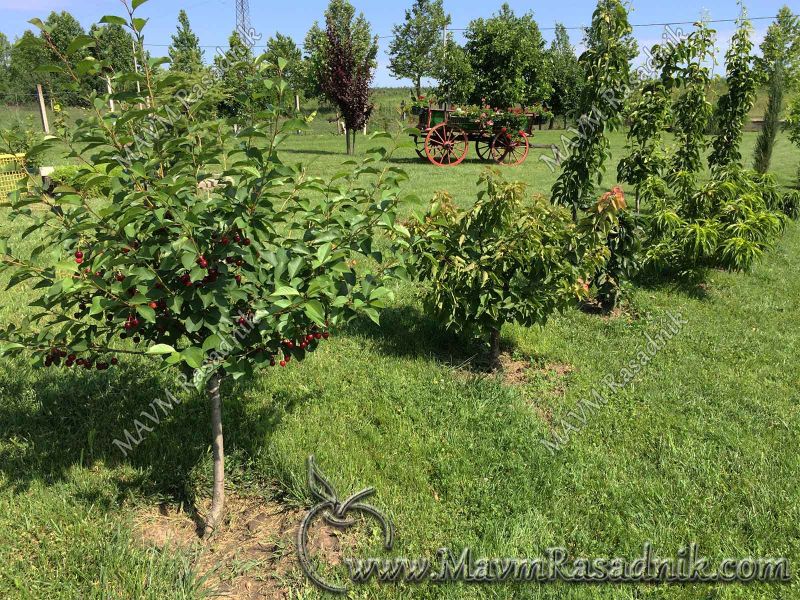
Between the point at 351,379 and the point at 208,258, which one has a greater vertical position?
the point at 208,258

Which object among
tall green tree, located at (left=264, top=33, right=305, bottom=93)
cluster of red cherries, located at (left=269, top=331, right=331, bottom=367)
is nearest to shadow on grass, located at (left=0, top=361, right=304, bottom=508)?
cluster of red cherries, located at (left=269, top=331, right=331, bottom=367)

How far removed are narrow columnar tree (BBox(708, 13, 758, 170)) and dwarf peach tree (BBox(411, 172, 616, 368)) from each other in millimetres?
3747

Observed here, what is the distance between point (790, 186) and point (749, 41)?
7.35 m

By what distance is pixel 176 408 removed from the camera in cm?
334

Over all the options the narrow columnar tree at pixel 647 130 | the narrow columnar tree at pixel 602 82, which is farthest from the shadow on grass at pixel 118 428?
the narrow columnar tree at pixel 647 130

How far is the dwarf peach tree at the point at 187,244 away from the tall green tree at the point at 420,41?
29.2 meters

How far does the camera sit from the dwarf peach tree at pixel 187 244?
1.85 meters

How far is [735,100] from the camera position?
21.8ft

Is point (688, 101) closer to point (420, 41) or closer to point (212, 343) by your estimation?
point (212, 343)

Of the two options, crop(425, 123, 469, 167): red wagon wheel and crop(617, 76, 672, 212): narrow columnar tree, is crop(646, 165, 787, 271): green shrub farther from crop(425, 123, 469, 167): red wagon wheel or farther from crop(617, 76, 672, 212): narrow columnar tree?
crop(425, 123, 469, 167): red wagon wheel

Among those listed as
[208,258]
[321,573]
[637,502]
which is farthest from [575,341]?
[208,258]

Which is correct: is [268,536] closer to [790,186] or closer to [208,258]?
[208,258]

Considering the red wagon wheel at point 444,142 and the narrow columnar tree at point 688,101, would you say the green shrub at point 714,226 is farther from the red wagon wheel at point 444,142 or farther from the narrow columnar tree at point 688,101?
the red wagon wheel at point 444,142

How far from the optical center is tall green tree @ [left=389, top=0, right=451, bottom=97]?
29.5 meters
